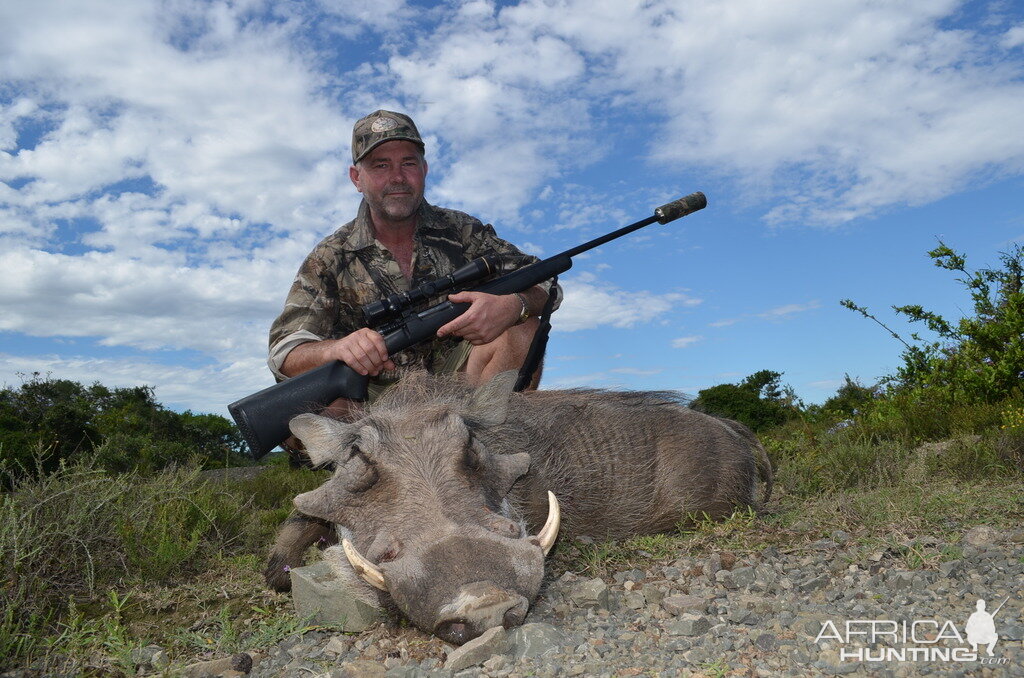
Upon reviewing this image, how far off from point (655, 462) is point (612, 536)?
56 cm

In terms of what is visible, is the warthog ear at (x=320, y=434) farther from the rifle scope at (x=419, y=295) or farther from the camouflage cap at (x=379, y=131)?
the camouflage cap at (x=379, y=131)

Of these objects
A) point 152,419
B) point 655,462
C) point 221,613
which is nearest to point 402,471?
point 221,613

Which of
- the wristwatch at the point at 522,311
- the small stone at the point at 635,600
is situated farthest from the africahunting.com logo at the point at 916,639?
the wristwatch at the point at 522,311

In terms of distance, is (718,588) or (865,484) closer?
(718,588)

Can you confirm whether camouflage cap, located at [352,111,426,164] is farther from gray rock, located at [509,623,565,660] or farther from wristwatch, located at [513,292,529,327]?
gray rock, located at [509,623,565,660]

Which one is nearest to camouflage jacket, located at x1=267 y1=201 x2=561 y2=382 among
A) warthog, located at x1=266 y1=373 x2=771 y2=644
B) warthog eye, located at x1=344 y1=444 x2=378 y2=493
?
warthog, located at x1=266 y1=373 x2=771 y2=644

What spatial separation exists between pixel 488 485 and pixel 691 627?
1.00 metres

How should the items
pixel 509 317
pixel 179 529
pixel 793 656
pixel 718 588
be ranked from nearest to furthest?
pixel 793 656
pixel 718 588
pixel 179 529
pixel 509 317

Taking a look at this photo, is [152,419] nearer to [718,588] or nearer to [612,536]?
[612,536]

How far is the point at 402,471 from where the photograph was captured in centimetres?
Answer: 306

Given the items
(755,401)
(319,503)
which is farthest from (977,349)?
(319,503)

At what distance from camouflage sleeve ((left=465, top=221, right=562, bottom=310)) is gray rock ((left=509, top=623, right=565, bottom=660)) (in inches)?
149

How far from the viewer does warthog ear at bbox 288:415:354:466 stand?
3.53 meters

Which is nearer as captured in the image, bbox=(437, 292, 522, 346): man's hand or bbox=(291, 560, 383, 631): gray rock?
bbox=(291, 560, 383, 631): gray rock
